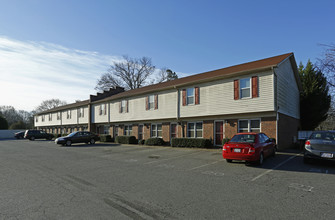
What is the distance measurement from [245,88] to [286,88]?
152 inches

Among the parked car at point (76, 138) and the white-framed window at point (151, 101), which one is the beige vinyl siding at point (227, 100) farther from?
the parked car at point (76, 138)

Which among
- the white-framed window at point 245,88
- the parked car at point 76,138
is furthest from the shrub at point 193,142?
the parked car at point 76,138

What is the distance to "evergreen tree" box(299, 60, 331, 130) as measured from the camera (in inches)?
866

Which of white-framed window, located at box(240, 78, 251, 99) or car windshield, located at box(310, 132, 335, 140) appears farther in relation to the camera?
white-framed window, located at box(240, 78, 251, 99)

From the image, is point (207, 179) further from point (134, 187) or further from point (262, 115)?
point (262, 115)

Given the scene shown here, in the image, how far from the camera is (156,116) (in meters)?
21.6

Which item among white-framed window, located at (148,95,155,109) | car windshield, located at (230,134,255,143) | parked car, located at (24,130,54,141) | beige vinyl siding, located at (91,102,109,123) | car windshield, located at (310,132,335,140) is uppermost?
white-framed window, located at (148,95,155,109)

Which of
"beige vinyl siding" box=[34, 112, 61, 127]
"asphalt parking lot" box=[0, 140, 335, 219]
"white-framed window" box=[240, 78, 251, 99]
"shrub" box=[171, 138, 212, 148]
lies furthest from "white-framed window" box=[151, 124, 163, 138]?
"beige vinyl siding" box=[34, 112, 61, 127]

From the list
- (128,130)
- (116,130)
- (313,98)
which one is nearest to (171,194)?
(128,130)

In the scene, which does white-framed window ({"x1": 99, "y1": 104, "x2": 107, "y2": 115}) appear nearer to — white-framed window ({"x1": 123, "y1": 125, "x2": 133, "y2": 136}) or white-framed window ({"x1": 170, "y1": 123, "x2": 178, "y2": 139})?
white-framed window ({"x1": 123, "y1": 125, "x2": 133, "y2": 136})

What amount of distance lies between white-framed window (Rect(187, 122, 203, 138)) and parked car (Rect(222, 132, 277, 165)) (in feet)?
27.2

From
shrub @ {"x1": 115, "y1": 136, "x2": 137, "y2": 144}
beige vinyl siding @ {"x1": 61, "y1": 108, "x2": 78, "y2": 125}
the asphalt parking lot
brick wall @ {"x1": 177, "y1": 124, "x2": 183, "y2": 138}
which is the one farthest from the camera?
beige vinyl siding @ {"x1": 61, "y1": 108, "x2": 78, "y2": 125}

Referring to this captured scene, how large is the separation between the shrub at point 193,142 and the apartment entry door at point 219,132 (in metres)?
0.84

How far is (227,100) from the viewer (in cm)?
1582
